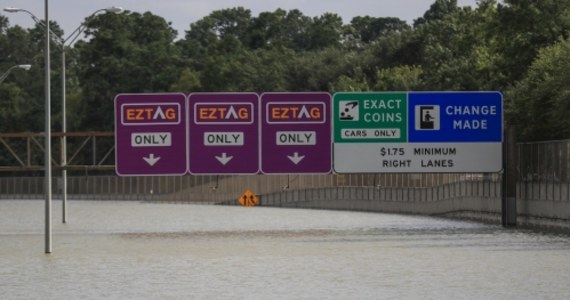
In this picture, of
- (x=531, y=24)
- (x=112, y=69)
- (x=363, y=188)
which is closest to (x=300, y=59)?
(x=112, y=69)

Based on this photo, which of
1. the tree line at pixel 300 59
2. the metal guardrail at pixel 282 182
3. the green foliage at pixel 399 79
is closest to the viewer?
the metal guardrail at pixel 282 182

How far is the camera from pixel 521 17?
65812 mm

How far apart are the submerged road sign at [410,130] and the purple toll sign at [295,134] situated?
0.46 meters

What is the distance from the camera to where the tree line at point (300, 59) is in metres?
65.7

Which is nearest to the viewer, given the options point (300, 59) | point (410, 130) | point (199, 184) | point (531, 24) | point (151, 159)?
point (151, 159)

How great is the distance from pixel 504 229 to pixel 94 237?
13308 millimetres

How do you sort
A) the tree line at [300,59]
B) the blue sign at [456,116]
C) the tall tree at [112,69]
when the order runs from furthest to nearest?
the tall tree at [112,69] → the tree line at [300,59] → the blue sign at [456,116]

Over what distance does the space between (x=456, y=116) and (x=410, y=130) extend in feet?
5.29

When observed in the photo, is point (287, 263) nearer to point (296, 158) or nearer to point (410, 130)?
point (296, 158)

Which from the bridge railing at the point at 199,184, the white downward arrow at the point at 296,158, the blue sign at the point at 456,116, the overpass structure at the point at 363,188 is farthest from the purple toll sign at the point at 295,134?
the bridge railing at the point at 199,184

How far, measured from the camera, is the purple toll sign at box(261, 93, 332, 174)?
160ft

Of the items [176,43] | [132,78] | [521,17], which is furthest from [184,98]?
[176,43]

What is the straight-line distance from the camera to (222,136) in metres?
48.7

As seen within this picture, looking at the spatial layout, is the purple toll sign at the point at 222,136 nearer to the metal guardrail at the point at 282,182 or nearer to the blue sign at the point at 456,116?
the metal guardrail at the point at 282,182
